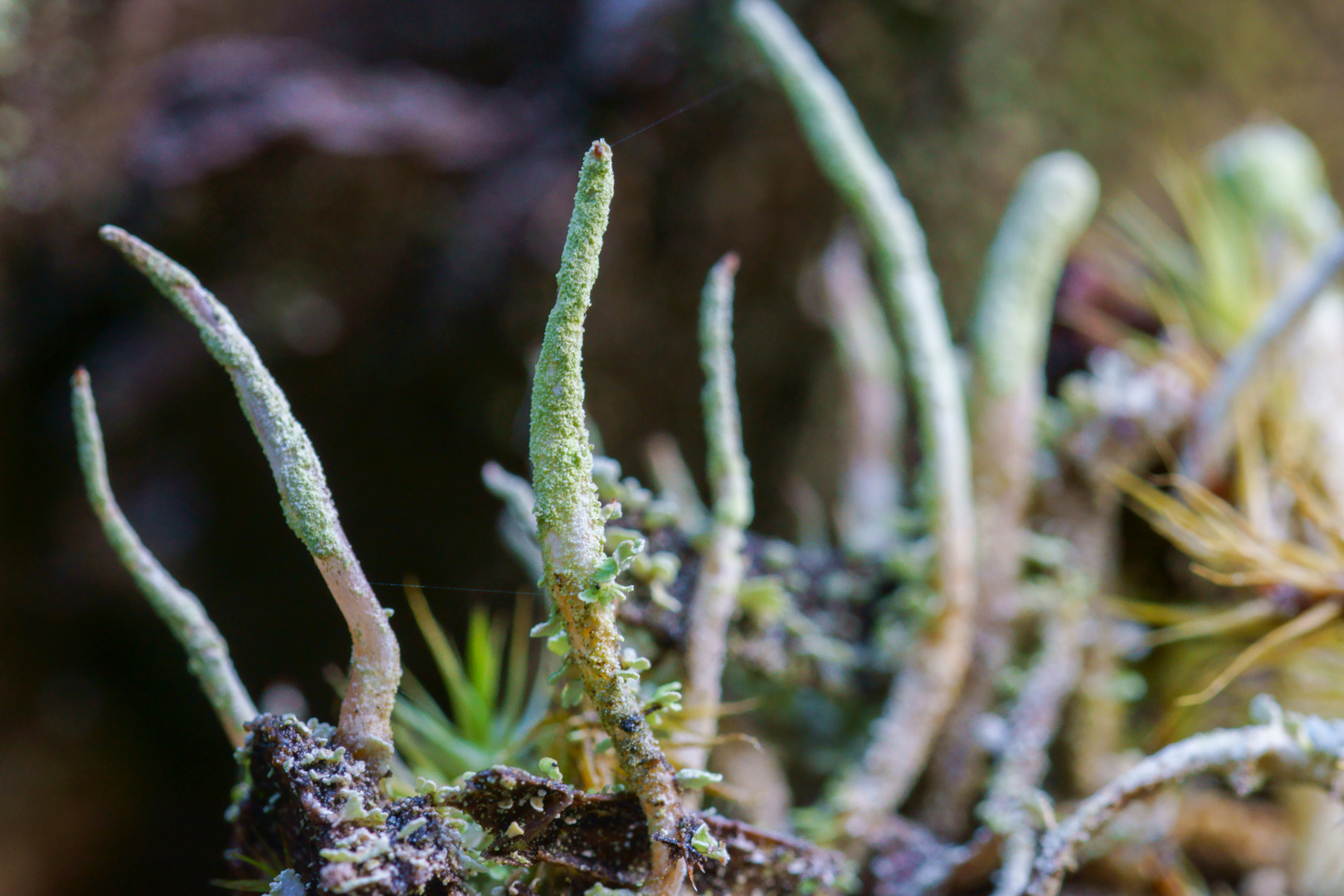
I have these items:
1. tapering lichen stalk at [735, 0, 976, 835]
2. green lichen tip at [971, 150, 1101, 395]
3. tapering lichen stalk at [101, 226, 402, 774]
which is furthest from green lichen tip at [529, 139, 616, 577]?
green lichen tip at [971, 150, 1101, 395]

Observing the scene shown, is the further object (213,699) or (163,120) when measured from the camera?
(163,120)

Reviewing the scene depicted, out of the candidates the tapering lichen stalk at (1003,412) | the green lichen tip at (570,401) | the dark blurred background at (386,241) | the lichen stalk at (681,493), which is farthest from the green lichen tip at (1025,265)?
the dark blurred background at (386,241)

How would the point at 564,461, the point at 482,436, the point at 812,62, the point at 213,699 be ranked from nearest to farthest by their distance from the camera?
the point at 564,461, the point at 213,699, the point at 812,62, the point at 482,436

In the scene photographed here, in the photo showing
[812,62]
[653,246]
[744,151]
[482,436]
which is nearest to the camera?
[812,62]

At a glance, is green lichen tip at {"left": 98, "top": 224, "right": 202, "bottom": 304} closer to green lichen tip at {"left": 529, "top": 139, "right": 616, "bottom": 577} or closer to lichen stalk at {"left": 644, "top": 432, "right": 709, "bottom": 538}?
green lichen tip at {"left": 529, "top": 139, "right": 616, "bottom": 577}

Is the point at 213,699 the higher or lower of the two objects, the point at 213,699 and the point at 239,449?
the lower

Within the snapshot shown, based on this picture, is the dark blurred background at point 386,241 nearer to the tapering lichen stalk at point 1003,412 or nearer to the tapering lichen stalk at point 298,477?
the tapering lichen stalk at point 1003,412

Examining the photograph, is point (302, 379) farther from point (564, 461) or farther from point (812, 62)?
point (564, 461)

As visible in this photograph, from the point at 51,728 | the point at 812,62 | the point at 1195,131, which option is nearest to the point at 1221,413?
the point at 812,62
